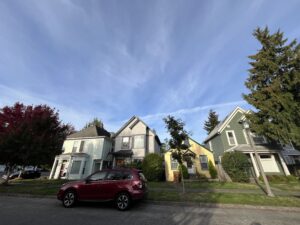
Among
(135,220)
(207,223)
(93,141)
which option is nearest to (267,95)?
(207,223)

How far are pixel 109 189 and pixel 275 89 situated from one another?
2143cm

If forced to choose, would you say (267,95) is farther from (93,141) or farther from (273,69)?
(93,141)

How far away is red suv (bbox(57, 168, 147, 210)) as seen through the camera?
7.26 meters

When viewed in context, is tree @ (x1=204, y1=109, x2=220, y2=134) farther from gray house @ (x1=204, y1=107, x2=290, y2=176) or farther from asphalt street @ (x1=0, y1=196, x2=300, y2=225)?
asphalt street @ (x1=0, y1=196, x2=300, y2=225)

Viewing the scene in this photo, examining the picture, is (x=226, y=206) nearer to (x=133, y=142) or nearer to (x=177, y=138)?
(x=177, y=138)

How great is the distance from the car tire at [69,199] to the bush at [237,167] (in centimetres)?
1647

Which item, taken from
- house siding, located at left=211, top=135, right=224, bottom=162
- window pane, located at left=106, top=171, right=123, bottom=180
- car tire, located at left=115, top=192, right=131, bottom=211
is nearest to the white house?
house siding, located at left=211, top=135, right=224, bottom=162

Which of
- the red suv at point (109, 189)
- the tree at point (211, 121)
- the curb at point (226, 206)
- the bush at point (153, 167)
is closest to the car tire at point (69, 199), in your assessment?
the red suv at point (109, 189)

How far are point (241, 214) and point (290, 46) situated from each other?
22807 mm

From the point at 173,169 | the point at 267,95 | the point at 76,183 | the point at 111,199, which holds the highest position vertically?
the point at 267,95

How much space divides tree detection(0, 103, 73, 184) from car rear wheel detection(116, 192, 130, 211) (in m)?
12.2

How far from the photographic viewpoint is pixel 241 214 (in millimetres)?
6520

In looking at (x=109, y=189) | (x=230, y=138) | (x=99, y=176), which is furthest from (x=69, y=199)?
(x=230, y=138)

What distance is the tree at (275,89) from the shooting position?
17.2 metres
